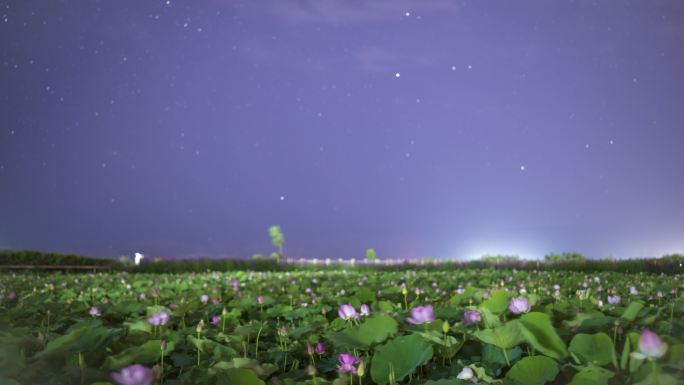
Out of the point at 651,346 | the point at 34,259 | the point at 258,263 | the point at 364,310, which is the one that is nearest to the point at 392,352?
the point at 651,346

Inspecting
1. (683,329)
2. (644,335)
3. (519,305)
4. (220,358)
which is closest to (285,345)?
(220,358)

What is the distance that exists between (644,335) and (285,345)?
141 centimetres

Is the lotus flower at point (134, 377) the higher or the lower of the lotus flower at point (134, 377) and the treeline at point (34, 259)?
the higher

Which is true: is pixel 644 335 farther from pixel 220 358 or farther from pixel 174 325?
pixel 174 325

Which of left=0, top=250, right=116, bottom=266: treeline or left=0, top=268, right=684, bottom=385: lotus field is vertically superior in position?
left=0, top=268, right=684, bottom=385: lotus field

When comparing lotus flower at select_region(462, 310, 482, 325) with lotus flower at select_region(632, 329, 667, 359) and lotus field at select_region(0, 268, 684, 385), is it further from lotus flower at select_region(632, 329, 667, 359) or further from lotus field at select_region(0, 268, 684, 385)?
lotus flower at select_region(632, 329, 667, 359)

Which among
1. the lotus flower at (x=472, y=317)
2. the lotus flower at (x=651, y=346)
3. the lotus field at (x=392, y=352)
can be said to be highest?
the lotus flower at (x=651, y=346)

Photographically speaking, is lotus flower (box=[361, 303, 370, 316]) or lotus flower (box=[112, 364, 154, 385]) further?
lotus flower (box=[361, 303, 370, 316])

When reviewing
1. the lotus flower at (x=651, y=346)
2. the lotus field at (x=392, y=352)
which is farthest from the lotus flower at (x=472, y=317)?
the lotus flower at (x=651, y=346)

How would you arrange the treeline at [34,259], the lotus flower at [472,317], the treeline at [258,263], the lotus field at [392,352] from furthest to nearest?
the treeline at [34,259] → the treeline at [258,263] → the lotus flower at [472,317] → the lotus field at [392,352]

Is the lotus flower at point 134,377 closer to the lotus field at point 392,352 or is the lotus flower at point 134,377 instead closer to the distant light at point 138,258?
the lotus field at point 392,352

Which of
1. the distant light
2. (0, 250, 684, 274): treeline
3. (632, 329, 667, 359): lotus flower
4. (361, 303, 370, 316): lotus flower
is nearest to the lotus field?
(632, 329, 667, 359): lotus flower

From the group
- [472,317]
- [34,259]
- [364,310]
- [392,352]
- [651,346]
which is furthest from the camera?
[34,259]

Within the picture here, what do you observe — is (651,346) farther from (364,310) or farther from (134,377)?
(364,310)
